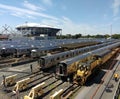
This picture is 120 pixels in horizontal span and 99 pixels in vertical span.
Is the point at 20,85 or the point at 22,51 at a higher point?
the point at 22,51

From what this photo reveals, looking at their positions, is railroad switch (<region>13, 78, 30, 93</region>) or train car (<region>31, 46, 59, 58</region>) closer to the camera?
railroad switch (<region>13, 78, 30, 93</region>)

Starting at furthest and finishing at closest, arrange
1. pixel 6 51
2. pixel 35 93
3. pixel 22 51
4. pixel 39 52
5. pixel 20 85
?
pixel 6 51, pixel 22 51, pixel 39 52, pixel 20 85, pixel 35 93

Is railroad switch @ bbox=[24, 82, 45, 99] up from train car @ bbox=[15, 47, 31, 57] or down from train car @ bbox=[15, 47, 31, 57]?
down

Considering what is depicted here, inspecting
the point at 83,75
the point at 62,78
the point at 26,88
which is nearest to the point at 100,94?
the point at 83,75

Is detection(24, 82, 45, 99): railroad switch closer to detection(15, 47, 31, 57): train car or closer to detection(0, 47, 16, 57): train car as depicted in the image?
detection(15, 47, 31, 57): train car

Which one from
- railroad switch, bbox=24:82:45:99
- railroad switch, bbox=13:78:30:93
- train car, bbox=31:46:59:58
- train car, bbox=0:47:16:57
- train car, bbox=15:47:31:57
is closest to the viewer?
railroad switch, bbox=24:82:45:99

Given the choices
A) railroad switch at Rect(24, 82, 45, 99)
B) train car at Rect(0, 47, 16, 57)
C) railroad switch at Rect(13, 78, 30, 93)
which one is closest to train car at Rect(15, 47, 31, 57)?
train car at Rect(0, 47, 16, 57)

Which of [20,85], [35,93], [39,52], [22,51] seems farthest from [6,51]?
[35,93]

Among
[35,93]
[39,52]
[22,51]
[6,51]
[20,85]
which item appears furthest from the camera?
[6,51]

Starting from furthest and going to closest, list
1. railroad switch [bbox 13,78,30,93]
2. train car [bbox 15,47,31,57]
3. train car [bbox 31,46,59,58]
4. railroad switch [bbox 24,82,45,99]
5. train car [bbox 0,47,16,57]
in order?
1. train car [bbox 0,47,16,57]
2. train car [bbox 15,47,31,57]
3. train car [bbox 31,46,59,58]
4. railroad switch [bbox 13,78,30,93]
5. railroad switch [bbox 24,82,45,99]

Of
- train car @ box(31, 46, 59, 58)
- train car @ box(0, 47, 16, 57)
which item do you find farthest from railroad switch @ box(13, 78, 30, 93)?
train car @ box(0, 47, 16, 57)

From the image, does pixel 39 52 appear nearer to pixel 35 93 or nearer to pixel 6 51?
pixel 6 51

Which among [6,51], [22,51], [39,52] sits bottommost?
[6,51]

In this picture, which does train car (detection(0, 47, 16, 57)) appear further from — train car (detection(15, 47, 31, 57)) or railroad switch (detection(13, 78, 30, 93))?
railroad switch (detection(13, 78, 30, 93))
